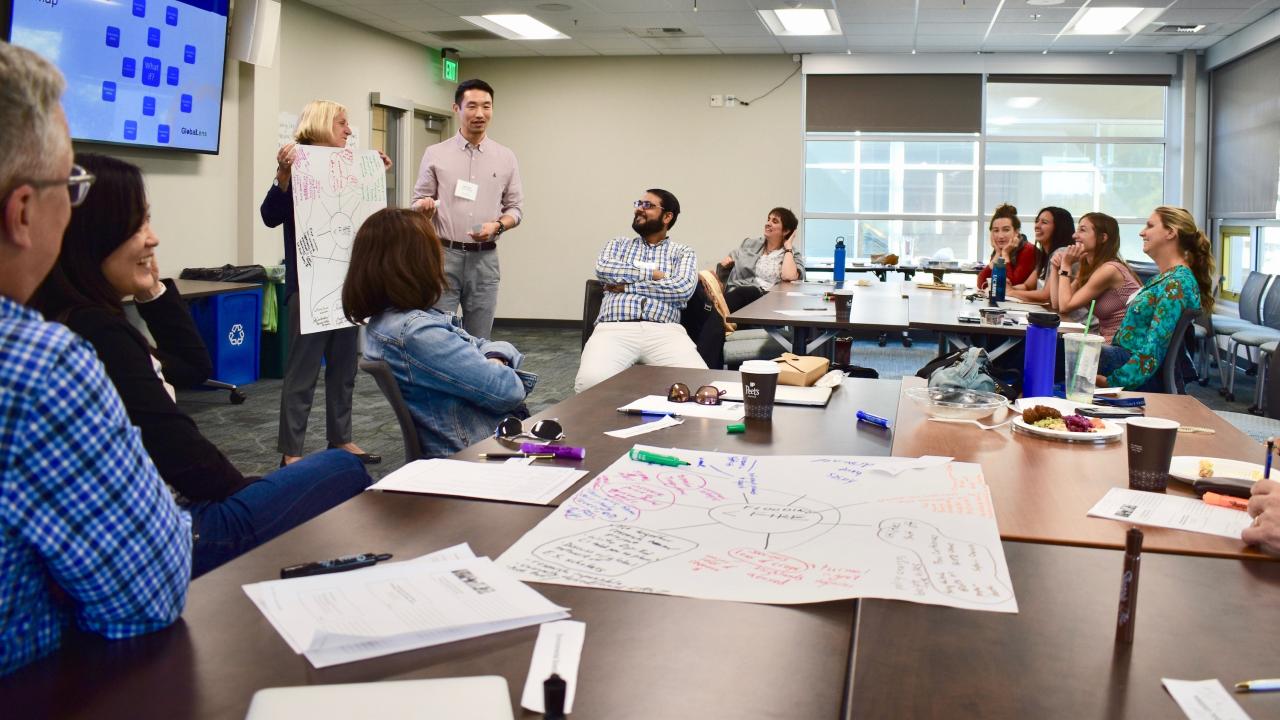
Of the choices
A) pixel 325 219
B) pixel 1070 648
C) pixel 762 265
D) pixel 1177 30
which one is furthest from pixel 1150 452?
pixel 1177 30

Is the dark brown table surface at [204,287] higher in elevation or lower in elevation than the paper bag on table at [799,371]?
higher

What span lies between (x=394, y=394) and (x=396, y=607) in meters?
1.36

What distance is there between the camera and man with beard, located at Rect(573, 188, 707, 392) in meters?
4.39

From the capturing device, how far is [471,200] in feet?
17.9

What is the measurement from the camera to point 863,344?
10234 millimetres

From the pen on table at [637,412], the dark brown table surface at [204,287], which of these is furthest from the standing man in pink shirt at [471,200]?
the pen on table at [637,412]

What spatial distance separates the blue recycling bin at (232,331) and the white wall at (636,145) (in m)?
4.16

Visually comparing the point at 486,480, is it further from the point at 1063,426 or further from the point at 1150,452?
the point at 1063,426

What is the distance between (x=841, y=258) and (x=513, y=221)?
2.47m

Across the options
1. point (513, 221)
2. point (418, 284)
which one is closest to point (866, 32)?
point (513, 221)

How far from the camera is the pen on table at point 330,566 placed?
1.19 meters

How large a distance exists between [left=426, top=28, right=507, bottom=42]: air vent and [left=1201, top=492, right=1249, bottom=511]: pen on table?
815cm

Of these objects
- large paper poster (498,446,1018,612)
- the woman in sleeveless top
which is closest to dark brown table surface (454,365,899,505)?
large paper poster (498,446,1018,612)

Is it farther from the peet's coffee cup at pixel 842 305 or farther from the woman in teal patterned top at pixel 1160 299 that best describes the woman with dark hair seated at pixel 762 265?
the woman in teal patterned top at pixel 1160 299
